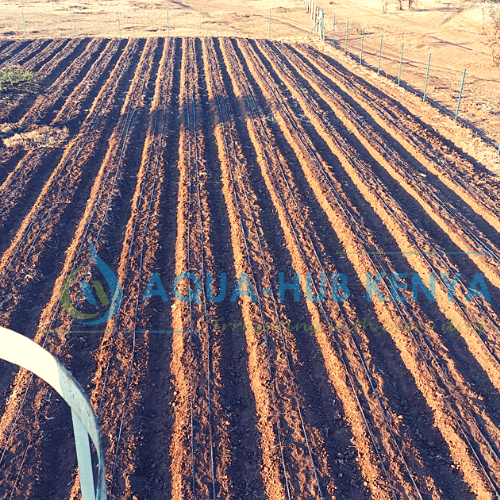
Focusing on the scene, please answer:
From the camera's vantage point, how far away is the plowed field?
7.32 meters

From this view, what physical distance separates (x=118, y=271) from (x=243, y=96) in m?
13.2

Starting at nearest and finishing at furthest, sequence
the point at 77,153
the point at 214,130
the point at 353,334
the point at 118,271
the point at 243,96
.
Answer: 1. the point at 353,334
2. the point at 118,271
3. the point at 77,153
4. the point at 214,130
5. the point at 243,96

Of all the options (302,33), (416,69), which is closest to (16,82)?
(416,69)

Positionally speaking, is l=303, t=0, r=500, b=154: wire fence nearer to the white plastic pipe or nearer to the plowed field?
the plowed field

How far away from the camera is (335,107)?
20516mm

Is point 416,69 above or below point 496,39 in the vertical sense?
below

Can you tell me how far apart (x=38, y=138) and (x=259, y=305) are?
Result: 39.7 feet

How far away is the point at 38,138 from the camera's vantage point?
17.5 meters

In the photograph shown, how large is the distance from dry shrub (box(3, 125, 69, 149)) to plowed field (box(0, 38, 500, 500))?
287 mm

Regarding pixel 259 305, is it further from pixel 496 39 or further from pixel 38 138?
pixel 496 39

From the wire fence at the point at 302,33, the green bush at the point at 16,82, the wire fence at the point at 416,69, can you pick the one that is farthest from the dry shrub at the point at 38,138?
the wire fence at the point at 302,33

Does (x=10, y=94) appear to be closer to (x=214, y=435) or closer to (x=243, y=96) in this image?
(x=243, y=96)

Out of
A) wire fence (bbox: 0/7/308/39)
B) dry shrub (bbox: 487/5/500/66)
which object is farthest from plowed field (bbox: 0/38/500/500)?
wire fence (bbox: 0/7/308/39)

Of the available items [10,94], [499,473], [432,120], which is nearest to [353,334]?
[499,473]
